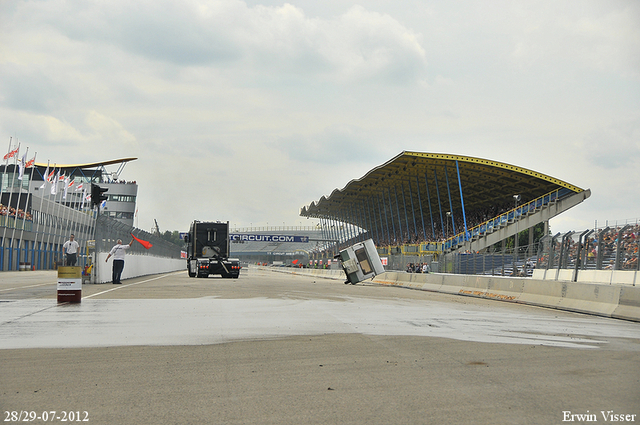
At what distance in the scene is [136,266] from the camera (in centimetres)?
3800

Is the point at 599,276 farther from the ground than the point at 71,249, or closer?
farther from the ground

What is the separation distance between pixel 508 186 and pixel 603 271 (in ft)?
159

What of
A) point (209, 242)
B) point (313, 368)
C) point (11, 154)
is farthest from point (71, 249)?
point (11, 154)

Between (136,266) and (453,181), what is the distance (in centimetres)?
4366

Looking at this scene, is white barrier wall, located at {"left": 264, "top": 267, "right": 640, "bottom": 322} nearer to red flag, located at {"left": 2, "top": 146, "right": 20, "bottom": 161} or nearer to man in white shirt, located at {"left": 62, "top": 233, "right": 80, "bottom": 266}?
man in white shirt, located at {"left": 62, "top": 233, "right": 80, "bottom": 266}

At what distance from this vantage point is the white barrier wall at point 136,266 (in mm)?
27328

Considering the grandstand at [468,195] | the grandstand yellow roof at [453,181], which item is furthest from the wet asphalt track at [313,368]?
the grandstand yellow roof at [453,181]

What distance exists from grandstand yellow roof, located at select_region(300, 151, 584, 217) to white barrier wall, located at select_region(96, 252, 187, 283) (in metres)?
23.2

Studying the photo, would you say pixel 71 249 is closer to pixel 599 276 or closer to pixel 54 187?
pixel 599 276

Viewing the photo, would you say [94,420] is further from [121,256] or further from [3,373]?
[121,256]

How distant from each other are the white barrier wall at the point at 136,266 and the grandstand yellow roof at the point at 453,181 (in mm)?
23240

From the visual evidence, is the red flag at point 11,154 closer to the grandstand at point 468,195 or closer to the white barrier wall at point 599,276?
the grandstand at point 468,195

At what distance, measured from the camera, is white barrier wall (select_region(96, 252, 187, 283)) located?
27328 mm

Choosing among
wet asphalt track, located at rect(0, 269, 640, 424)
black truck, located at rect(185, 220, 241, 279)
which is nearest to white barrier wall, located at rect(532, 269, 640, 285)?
wet asphalt track, located at rect(0, 269, 640, 424)
